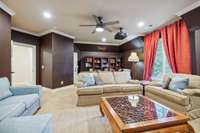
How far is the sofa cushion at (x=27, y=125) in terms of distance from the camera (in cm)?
150

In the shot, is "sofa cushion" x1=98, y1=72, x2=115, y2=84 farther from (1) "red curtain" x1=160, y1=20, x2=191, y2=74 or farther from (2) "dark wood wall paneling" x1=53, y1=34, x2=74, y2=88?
(2) "dark wood wall paneling" x1=53, y1=34, x2=74, y2=88

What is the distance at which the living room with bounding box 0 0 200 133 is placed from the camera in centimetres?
193

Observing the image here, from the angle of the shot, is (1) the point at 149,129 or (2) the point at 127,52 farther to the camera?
(2) the point at 127,52

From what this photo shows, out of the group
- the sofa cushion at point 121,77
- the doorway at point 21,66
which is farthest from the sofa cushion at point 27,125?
the doorway at point 21,66

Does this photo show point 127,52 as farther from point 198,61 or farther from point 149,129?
point 149,129

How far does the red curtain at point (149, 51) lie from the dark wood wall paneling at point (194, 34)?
1.65m

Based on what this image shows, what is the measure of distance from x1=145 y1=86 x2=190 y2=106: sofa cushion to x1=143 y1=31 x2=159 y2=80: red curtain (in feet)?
5.97

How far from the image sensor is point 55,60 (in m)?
5.76

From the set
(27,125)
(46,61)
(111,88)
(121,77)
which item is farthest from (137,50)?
(27,125)

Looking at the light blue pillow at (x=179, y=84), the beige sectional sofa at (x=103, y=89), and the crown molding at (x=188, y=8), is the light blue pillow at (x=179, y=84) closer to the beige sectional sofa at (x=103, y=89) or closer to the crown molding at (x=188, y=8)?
the beige sectional sofa at (x=103, y=89)

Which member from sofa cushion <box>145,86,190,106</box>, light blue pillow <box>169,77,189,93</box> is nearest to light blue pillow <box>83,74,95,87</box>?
sofa cushion <box>145,86,190,106</box>

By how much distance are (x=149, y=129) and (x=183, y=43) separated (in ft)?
11.0

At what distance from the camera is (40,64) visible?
6188mm

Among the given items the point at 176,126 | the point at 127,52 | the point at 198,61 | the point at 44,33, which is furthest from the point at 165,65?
the point at 44,33
